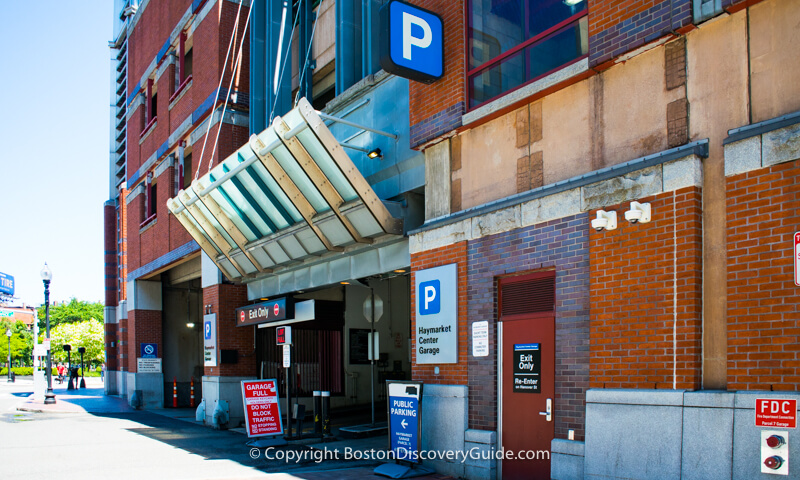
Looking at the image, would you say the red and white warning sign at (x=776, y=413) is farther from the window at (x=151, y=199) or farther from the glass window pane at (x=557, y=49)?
the window at (x=151, y=199)

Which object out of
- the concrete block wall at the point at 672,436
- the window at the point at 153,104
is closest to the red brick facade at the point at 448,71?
the concrete block wall at the point at 672,436

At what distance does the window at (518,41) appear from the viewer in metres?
10.2

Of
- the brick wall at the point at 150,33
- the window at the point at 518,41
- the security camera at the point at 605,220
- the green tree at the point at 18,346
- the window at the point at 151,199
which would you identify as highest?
the brick wall at the point at 150,33

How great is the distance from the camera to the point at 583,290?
941 centimetres

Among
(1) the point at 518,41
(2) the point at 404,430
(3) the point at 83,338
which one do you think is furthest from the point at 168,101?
(3) the point at 83,338

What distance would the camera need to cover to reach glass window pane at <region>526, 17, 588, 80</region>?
33.1ft

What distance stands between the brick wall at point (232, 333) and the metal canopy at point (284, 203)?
1543mm

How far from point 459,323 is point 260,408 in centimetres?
594

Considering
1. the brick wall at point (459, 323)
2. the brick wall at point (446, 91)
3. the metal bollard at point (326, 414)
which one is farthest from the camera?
the metal bollard at point (326, 414)

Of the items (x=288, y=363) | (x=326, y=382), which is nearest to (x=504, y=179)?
(x=288, y=363)

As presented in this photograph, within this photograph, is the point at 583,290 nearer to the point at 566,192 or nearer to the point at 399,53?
the point at 566,192

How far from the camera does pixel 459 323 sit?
38.0 ft

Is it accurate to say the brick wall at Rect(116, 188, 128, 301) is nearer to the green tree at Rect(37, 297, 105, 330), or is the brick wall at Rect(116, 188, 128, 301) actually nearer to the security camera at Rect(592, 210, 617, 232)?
the security camera at Rect(592, 210, 617, 232)

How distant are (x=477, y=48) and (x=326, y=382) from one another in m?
12.2
